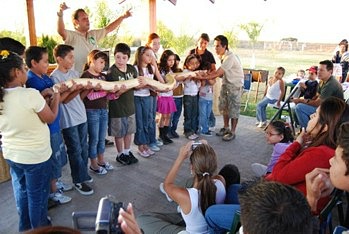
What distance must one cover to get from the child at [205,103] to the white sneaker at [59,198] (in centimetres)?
293

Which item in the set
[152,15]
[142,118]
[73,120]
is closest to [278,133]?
[142,118]

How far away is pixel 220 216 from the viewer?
2055mm

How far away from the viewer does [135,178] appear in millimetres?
3979

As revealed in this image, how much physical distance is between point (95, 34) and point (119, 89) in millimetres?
1384

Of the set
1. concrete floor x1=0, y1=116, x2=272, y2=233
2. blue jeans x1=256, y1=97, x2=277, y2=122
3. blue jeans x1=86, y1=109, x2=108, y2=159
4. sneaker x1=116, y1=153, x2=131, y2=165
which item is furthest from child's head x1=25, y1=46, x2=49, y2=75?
blue jeans x1=256, y1=97, x2=277, y2=122

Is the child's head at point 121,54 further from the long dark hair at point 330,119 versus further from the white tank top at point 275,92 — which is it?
the white tank top at point 275,92

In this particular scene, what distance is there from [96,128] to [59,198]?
0.89 m

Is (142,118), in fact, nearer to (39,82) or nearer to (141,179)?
(141,179)

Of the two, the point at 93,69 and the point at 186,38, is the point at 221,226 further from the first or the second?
the point at 186,38

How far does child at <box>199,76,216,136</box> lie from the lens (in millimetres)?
5469

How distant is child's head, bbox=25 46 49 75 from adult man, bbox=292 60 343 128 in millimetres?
3905

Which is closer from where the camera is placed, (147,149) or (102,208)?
(102,208)

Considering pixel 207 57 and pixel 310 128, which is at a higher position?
pixel 207 57

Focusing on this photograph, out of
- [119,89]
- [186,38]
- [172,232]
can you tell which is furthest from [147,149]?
[186,38]
